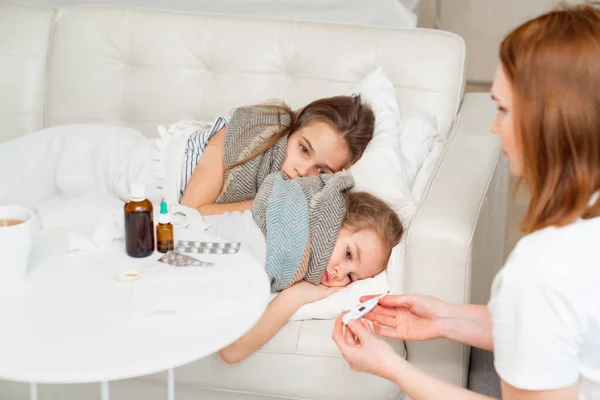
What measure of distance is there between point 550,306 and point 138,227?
719mm

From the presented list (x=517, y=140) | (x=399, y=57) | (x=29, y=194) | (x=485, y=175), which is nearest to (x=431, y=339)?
(x=485, y=175)

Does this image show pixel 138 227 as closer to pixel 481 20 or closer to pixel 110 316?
pixel 110 316

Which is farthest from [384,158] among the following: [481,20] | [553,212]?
[481,20]

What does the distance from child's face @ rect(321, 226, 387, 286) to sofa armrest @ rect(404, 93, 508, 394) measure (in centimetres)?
17

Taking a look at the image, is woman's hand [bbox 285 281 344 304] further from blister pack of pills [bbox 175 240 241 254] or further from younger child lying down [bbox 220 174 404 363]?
blister pack of pills [bbox 175 240 241 254]

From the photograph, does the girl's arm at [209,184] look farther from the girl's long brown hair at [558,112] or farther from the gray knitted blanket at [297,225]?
the girl's long brown hair at [558,112]

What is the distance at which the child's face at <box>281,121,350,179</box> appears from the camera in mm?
1950

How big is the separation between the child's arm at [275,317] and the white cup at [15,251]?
1.48 ft

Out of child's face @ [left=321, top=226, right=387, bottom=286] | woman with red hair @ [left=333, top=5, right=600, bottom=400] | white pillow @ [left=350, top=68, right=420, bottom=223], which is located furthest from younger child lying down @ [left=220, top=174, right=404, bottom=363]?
woman with red hair @ [left=333, top=5, right=600, bottom=400]

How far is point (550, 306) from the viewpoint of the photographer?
97cm

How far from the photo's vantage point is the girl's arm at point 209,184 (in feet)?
6.18

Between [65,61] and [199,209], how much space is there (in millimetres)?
708

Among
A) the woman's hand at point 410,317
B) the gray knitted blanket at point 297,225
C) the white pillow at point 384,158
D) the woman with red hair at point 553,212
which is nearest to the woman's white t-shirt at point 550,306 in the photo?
the woman with red hair at point 553,212

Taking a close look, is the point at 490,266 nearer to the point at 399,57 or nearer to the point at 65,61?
the point at 399,57
